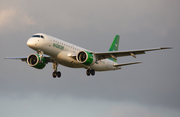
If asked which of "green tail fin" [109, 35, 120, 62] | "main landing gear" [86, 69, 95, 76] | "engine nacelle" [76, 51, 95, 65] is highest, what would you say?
"green tail fin" [109, 35, 120, 62]

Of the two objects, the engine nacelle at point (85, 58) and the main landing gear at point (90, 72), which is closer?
the engine nacelle at point (85, 58)

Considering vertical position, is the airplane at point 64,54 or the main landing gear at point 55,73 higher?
the airplane at point 64,54

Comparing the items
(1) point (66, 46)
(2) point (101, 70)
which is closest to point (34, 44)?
(1) point (66, 46)

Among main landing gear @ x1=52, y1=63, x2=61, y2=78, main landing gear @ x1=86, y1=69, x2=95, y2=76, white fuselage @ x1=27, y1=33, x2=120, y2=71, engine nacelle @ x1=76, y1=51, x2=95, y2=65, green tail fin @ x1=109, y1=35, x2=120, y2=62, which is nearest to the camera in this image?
white fuselage @ x1=27, y1=33, x2=120, y2=71

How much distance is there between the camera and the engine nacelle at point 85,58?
2318 inches

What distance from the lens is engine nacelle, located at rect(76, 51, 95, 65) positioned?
5888 centimetres

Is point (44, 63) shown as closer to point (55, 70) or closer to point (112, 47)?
point (55, 70)

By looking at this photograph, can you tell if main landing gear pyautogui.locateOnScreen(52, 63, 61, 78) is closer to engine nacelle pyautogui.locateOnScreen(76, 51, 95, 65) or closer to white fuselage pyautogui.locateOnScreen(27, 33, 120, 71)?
white fuselage pyautogui.locateOnScreen(27, 33, 120, 71)

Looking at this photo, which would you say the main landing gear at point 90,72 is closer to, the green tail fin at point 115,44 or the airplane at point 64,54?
the airplane at point 64,54

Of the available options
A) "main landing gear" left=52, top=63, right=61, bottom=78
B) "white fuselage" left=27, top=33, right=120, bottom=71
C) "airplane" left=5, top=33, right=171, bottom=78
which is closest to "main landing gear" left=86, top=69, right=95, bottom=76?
"airplane" left=5, top=33, right=171, bottom=78

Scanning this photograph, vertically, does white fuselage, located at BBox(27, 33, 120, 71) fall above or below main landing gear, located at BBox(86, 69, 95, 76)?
above

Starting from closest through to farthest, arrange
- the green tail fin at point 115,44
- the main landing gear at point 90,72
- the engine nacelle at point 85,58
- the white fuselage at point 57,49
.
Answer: the white fuselage at point 57,49
the engine nacelle at point 85,58
the main landing gear at point 90,72
the green tail fin at point 115,44

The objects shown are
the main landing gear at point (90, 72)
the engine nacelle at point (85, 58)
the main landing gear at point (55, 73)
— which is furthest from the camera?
the main landing gear at point (55, 73)

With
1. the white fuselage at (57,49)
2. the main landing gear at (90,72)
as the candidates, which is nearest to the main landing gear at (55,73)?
the white fuselage at (57,49)
